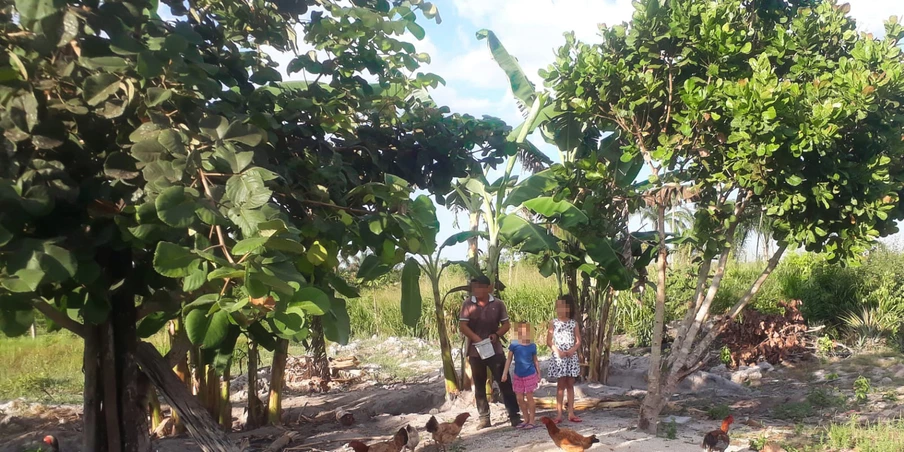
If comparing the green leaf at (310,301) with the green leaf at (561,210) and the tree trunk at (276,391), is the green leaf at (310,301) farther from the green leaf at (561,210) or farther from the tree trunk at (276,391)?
the tree trunk at (276,391)

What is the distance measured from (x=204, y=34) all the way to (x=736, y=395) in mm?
7963

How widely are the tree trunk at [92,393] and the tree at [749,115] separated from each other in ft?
14.6

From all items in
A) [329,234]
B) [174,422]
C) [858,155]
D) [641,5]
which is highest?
[641,5]

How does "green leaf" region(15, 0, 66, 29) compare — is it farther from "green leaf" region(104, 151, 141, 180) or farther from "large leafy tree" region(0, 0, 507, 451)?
"green leaf" region(104, 151, 141, 180)

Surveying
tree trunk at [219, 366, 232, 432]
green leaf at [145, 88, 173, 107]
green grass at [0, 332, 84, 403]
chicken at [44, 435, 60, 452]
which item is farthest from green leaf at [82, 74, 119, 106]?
green grass at [0, 332, 84, 403]

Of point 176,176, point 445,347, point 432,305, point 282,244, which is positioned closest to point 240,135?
point 176,176

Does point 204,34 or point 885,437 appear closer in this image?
point 204,34

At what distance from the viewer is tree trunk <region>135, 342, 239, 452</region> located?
436 centimetres

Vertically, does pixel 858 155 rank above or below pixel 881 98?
below

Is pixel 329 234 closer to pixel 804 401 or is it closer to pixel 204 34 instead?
pixel 204 34

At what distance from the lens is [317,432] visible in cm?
717

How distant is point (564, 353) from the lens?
260 inches

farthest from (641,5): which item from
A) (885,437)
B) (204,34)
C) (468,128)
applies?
(885,437)

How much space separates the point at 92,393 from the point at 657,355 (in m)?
4.62
